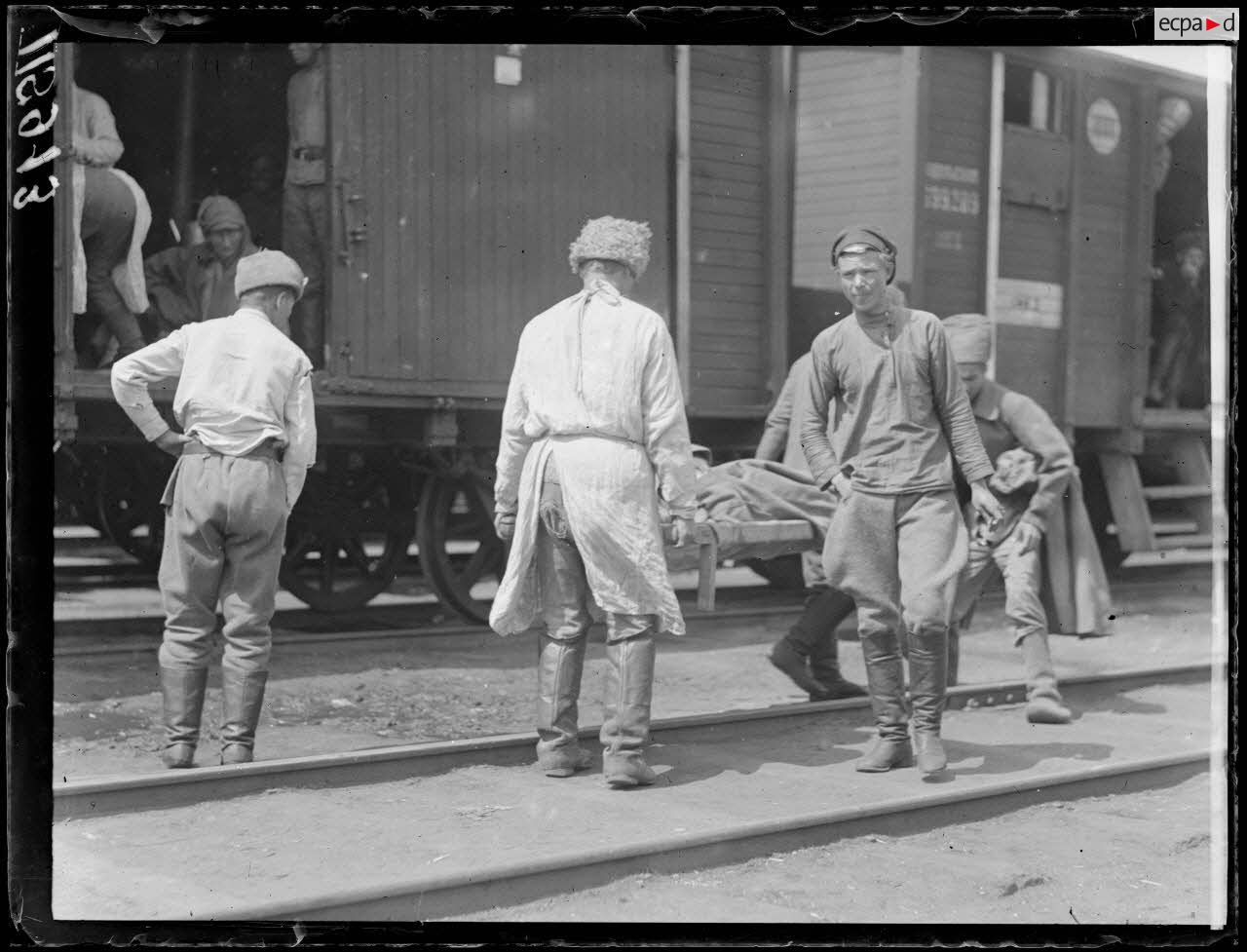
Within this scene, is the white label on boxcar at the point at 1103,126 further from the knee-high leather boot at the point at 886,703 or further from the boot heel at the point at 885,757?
the boot heel at the point at 885,757

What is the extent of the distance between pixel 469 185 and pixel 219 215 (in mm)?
1438

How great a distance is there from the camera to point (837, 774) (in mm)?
5859

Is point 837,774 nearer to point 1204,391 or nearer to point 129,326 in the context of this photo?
point 129,326

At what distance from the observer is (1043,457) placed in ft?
24.0

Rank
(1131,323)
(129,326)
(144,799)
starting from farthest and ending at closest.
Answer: (1131,323), (129,326), (144,799)

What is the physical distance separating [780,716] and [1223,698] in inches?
103

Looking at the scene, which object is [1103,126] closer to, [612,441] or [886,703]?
[886,703]

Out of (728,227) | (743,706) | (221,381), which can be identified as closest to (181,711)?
(221,381)

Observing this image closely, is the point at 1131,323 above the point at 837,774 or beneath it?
above

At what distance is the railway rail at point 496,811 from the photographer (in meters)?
4.18

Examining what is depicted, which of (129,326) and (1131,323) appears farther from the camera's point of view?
(1131,323)

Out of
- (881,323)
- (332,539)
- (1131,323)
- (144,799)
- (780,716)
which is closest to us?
(144,799)

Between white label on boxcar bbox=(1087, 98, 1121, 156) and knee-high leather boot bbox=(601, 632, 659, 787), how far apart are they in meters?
8.32

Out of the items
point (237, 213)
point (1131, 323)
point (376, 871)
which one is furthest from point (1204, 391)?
point (376, 871)
